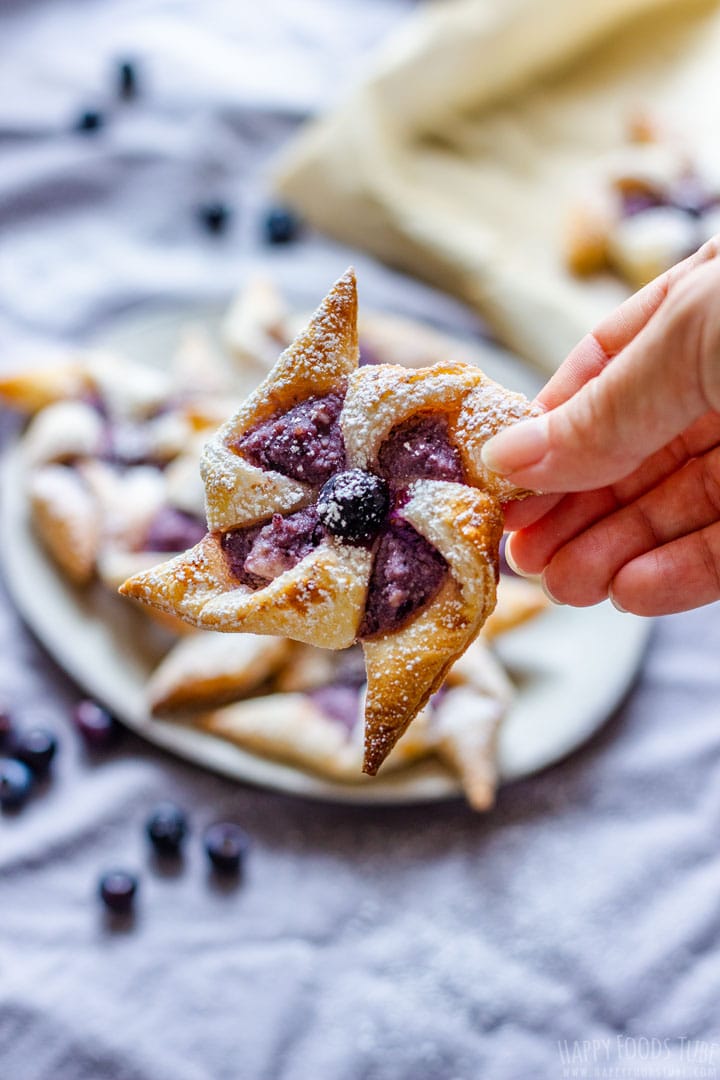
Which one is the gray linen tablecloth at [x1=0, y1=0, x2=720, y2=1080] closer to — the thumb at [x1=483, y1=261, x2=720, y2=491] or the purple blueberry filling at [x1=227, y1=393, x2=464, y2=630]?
the purple blueberry filling at [x1=227, y1=393, x2=464, y2=630]

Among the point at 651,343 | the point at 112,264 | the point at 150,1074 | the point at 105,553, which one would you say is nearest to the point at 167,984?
the point at 150,1074

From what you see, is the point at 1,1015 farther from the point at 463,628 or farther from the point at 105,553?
the point at 463,628

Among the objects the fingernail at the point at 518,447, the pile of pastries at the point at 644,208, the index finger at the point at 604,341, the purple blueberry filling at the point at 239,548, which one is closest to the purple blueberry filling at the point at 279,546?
the purple blueberry filling at the point at 239,548

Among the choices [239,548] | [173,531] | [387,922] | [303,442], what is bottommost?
[387,922]

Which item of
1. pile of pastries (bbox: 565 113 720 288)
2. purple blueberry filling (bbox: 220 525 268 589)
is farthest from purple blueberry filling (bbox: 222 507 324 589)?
pile of pastries (bbox: 565 113 720 288)

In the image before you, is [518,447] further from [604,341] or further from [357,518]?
[604,341]

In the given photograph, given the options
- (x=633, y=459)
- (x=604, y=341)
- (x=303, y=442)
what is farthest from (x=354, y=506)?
(x=604, y=341)
